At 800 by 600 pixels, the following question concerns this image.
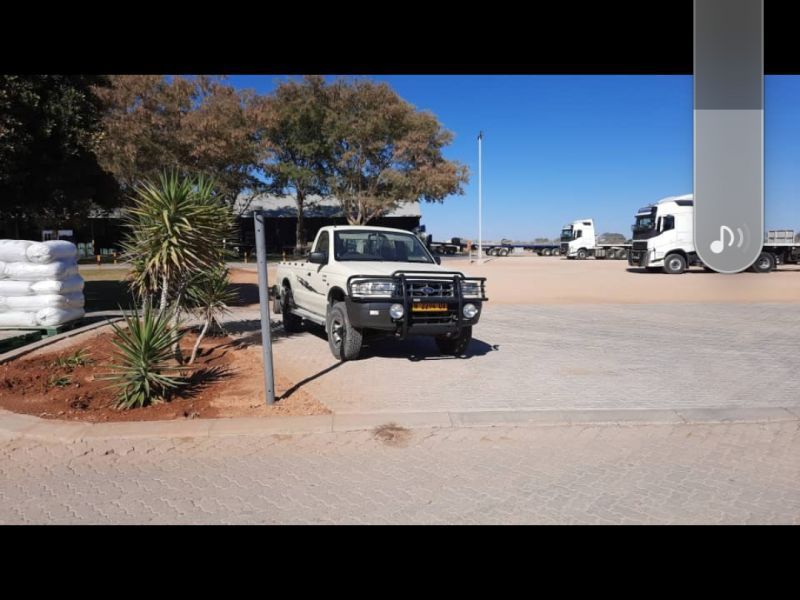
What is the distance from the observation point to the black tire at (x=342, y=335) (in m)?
7.71

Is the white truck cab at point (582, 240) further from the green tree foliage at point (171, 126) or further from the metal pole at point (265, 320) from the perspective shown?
the metal pole at point (265, 320)

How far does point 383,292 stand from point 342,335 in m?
0.98

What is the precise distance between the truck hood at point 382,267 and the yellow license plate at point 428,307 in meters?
0.53

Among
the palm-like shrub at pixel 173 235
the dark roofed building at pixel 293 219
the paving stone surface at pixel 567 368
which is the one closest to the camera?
the paving stone surface at pixel 567 368

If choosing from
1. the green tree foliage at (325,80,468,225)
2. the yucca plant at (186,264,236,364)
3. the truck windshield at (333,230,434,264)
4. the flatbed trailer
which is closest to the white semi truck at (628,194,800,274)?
the green tree foliage at (325,80,468,225)

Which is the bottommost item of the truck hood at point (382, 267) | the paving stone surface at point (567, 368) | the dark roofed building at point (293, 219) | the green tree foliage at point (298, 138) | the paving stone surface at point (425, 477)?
the paving stone surface at point (425, 477)

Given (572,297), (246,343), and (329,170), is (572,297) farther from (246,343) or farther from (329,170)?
(329,170)

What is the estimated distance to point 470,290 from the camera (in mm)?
7855

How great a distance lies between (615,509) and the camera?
368 cm

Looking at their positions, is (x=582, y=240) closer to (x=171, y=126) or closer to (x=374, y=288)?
(x=171, y=126)

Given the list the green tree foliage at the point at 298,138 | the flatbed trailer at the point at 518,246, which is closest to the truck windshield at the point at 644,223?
the green tree foliage at the point at 298,138

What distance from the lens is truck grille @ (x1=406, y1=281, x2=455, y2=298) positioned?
7410mm
